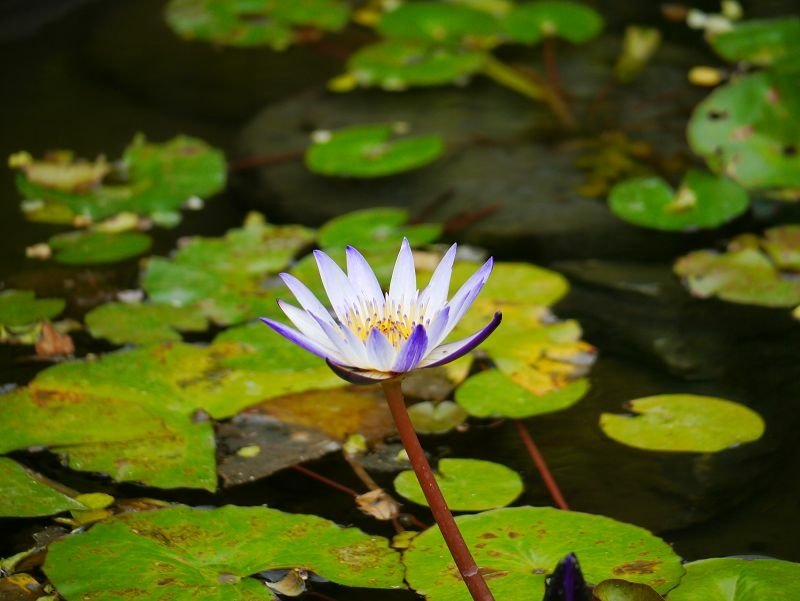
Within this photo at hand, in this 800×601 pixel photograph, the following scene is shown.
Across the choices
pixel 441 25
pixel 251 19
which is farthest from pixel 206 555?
pixel 251 19

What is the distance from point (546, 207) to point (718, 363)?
0.84 metres

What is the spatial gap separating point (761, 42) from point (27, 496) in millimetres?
2720

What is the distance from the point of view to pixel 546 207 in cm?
290

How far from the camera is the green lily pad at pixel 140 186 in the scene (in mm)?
2895

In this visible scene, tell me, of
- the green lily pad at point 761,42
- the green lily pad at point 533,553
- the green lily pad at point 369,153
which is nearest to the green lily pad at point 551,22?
the green lily pad at point 761,42

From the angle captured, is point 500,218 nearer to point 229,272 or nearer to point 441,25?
point 229,272

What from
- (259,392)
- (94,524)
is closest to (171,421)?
(259,392)

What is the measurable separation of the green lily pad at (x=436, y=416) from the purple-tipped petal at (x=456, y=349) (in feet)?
2.48

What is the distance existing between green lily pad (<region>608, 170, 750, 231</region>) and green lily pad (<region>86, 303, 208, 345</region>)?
1130mm

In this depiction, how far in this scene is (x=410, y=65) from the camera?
3621 mm

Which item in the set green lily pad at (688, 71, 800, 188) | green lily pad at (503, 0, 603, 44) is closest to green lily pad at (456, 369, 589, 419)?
green lily pad at (688, 71, 800, 188)

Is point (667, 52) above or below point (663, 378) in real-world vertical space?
above

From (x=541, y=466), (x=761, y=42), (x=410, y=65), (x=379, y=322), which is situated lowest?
(x=541, y=466)

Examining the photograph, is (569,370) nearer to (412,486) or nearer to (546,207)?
(412,486)
